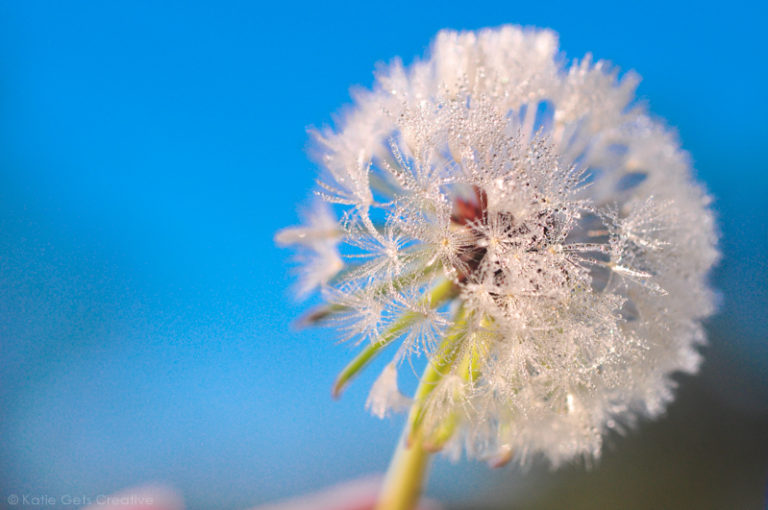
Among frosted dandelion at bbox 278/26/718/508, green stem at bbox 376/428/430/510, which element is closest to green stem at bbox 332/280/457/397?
frosted dandelion at bbox 278/26/718/508

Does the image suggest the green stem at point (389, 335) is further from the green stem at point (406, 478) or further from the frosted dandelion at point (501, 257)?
the green stem at point (406, 478)

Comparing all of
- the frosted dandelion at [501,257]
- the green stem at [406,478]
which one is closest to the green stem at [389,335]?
the frosted dandelion at [501,257]

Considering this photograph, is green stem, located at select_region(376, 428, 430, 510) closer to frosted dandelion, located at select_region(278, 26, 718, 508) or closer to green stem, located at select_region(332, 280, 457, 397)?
frosted dandelion, located at select_region(278, 26, 718, 508)

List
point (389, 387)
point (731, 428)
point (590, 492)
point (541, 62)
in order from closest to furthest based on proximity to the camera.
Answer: point (389, 387) < point (541, 62) < point (590, 492) < point (731, 428)

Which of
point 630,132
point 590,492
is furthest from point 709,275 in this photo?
point 590,492

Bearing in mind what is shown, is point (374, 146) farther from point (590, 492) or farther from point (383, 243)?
point (590, 492)

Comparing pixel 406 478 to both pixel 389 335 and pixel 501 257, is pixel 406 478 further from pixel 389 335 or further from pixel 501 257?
pixel 501 257

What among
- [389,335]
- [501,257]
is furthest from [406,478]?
[501,257]
